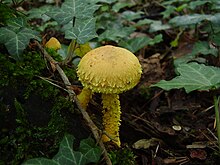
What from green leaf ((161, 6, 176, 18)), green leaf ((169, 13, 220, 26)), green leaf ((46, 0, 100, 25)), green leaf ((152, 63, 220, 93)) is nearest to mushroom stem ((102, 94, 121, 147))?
green leaf ((152, 63, 220, 93))

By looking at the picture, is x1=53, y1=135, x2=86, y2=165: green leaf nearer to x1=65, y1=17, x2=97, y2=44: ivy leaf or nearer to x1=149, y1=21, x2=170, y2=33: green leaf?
x1=65, y1=17, x2=97, y2=44: ivy leaf

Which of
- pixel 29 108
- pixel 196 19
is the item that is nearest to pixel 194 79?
pixel 29 108

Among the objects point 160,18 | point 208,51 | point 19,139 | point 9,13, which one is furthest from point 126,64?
point 160,18

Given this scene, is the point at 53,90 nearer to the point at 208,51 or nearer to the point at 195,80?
the point at 195,80

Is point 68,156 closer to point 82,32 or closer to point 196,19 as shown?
point 82,32

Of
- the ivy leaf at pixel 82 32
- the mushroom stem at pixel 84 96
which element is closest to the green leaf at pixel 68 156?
the mushroom stem at pixel 84 96

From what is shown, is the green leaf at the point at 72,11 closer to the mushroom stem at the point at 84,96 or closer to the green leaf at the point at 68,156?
the mushroom stem at the point at 84,96
